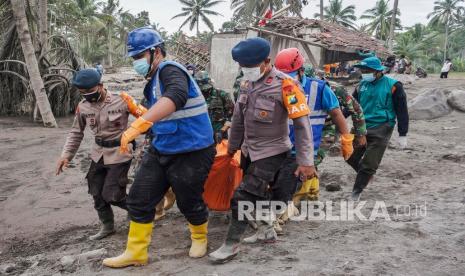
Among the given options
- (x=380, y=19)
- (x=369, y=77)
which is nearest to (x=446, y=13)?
(x=380, y=19)

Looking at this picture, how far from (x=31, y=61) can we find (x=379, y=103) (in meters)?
9.18

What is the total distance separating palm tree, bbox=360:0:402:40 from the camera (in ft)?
147

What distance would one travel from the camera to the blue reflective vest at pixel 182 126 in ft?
9.81

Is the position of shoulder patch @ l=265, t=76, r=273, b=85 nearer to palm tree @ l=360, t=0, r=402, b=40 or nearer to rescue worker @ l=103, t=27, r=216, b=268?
rescue worker @ l=103, t=27, r=216, b=268

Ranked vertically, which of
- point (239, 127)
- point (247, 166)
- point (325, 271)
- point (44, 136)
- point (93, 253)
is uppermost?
point (239, 127)

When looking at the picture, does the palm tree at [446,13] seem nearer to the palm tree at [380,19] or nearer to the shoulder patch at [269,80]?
the palm tree at [380,19]

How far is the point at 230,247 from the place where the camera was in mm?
3219

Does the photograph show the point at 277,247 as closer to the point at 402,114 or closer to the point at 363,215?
the point at 363,215

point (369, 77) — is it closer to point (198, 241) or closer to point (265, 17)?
point (198, 241)

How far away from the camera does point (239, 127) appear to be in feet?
11.6

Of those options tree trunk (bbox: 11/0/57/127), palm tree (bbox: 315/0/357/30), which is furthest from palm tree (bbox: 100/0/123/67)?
tree trunk (bbox: 11/0/57/127)

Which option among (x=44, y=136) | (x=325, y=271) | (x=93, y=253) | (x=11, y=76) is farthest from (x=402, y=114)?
(x=11, y=76)

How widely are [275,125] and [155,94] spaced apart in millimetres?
892

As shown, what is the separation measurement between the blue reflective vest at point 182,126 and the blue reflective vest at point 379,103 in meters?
2.54
